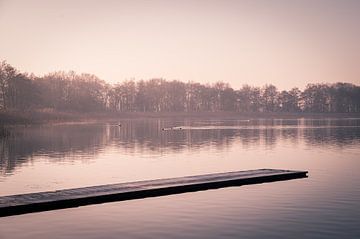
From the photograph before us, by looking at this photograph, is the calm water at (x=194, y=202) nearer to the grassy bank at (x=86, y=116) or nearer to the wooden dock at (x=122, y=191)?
the wooden dock at (x=122, y=191)

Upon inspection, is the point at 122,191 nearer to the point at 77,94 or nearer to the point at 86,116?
the point at 86,116

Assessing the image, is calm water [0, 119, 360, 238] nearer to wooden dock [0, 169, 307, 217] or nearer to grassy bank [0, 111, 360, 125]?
wooden dock [0, 169, 307, 217]

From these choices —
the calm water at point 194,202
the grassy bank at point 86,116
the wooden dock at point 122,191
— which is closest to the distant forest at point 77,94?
the grassy bank at point 86,116

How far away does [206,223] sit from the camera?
1558cm

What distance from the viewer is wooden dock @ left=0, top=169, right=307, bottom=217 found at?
17141 mm

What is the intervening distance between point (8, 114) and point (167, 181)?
6214cm

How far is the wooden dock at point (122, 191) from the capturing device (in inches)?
675

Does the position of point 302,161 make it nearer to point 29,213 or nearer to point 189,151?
point 189,151

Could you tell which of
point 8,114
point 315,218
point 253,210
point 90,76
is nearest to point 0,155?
point 253,210

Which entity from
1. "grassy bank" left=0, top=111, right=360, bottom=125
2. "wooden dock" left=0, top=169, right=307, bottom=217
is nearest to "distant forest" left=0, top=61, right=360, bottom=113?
"grassy bank" left=0, top=111, right=360, bottom=125

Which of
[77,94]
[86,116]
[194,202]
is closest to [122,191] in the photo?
[194,202]

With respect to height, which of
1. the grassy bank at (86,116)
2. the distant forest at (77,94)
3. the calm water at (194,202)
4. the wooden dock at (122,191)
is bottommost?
the calm water at (194,202)

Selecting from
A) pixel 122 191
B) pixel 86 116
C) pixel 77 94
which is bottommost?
pixel 122 191

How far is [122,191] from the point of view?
19.6m
